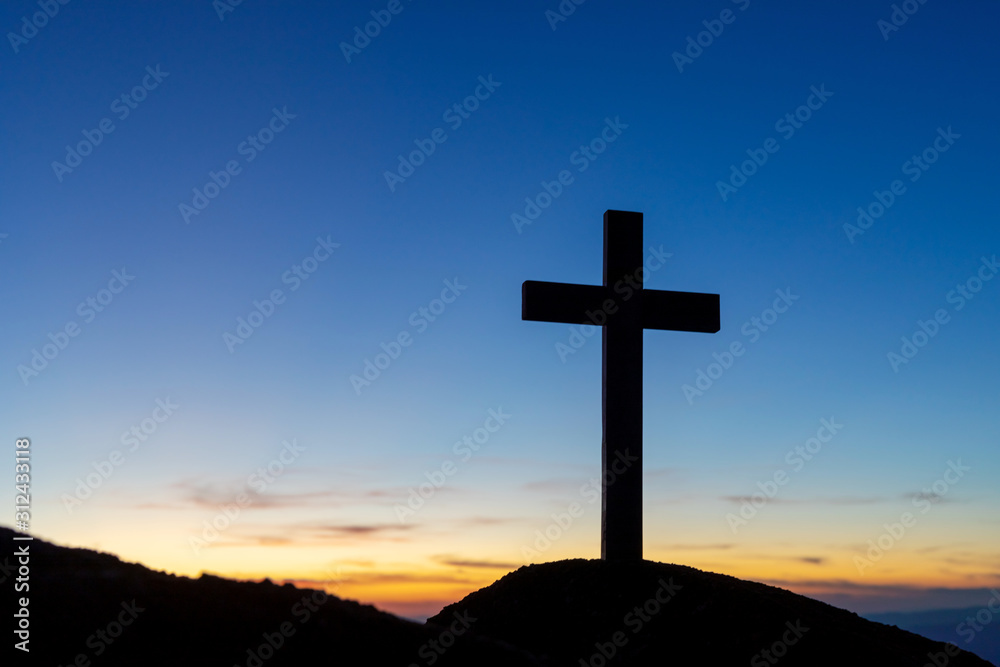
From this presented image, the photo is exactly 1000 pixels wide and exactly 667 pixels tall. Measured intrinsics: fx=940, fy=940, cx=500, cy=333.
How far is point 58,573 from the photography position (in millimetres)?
9547

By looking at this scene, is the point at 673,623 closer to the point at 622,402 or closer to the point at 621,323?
the point at 622,402

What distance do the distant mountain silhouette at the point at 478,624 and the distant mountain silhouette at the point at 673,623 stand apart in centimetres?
2

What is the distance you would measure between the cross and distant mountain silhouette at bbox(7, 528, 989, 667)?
0.85 meters

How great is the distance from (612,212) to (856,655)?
→ 7271 millimetres

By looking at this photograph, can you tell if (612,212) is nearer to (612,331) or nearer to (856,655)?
(612,331)

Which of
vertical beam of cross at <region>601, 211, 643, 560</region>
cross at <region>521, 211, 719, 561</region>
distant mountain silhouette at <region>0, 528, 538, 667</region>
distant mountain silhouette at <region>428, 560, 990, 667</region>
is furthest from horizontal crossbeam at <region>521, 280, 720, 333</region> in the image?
distant mountain silhouette at <region>0, 528, 538, 667</region>

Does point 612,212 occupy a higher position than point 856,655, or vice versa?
point 612,212

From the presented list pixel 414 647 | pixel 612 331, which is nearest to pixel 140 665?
pixel 414 647

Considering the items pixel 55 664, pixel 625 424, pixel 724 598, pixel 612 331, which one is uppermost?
pixel 612 331

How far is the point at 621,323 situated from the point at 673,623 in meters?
4.75

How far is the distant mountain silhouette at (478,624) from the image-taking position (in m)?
8.44

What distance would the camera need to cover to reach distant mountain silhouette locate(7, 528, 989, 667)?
8438 millimetres

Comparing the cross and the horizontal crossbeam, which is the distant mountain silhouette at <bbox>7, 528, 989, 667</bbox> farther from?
the horizontal crossbeam

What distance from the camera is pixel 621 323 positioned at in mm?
14578
